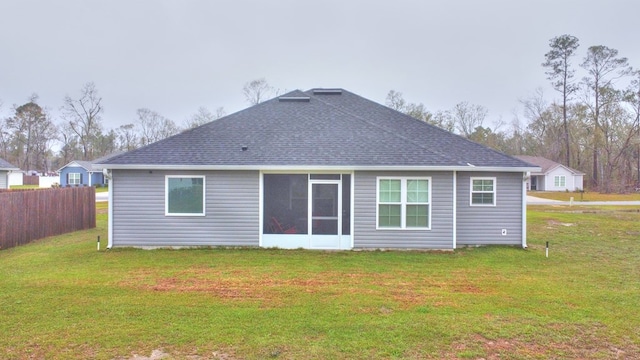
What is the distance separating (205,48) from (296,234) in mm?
14408

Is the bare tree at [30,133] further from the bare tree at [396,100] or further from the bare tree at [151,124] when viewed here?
the bare tree at [396,100]

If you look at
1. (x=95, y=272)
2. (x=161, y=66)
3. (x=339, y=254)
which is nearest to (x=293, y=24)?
(x=161, y=66)

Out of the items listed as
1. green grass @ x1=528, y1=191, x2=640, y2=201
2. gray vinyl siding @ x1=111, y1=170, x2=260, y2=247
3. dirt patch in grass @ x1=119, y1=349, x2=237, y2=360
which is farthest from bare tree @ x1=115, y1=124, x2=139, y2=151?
dirt patch in grass @ x1=119, y1=349, x2=237, y2=360

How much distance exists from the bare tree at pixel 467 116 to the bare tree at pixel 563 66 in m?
8.97

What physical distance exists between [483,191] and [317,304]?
7.34 m

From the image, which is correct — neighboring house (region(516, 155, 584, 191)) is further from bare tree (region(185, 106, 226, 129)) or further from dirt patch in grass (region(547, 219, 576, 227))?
bare tree (region(185, 106, 226, 129))

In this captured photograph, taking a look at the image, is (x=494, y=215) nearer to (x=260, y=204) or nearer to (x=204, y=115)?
(x=260, y=204)

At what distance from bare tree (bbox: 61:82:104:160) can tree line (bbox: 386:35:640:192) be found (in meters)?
41.5

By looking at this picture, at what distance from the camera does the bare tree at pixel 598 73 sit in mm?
44625

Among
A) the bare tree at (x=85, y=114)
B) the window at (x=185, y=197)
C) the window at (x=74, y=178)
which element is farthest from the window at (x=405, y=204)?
the bare tree at (x=85, y=114)

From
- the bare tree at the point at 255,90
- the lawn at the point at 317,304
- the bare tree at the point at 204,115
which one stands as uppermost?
the bare tree at the point at 255,90

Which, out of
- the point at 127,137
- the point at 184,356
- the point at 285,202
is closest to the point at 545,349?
the point at 184,356

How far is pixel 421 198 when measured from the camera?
1014 centimetres

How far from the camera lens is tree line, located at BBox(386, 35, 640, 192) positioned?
44.6m
